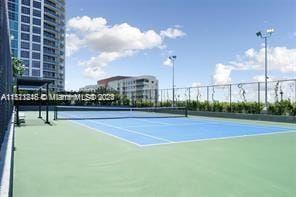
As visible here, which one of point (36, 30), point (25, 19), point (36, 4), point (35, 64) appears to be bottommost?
point (35, 64)

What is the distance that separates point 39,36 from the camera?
94.7 m

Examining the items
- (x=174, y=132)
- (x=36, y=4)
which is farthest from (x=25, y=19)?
(x=174, y=132)

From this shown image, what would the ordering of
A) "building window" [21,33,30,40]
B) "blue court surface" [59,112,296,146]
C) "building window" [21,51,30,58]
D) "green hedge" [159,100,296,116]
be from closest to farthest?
"blue court surface" [59,112,296,146] → "green hedge" [159,100,296,116] → "building window" [21,51,30,58] → "building window" [21,33,30,40]

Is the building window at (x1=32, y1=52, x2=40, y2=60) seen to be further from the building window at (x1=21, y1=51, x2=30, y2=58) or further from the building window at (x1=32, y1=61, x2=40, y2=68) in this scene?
the building window at (x1=21, y1=51, x2=30, y2=58)

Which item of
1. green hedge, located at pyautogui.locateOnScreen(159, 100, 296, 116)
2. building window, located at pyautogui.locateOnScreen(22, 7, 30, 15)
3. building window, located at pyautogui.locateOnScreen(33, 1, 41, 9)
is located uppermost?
building window, located at pyautogui.locateOnScreen(33, 1, 41, 9)

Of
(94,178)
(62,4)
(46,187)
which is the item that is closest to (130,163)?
(94,178)

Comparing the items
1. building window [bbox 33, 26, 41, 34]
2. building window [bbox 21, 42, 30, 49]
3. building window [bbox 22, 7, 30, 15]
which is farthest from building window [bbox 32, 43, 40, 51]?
building window [bbox 22, 7, 30, 15]

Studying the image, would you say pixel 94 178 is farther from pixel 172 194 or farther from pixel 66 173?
pixel 172 194

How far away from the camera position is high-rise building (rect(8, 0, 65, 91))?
87.9m

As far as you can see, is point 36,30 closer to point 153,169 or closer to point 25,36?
point 25,36

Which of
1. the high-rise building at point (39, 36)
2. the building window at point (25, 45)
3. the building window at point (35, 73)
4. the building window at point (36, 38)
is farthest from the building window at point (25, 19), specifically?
the building window at point (35, 73)

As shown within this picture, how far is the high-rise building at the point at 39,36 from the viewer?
8790cm

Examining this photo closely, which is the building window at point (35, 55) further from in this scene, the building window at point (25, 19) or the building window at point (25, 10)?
the building window at point (25, 10)

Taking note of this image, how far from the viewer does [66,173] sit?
19.7ft
